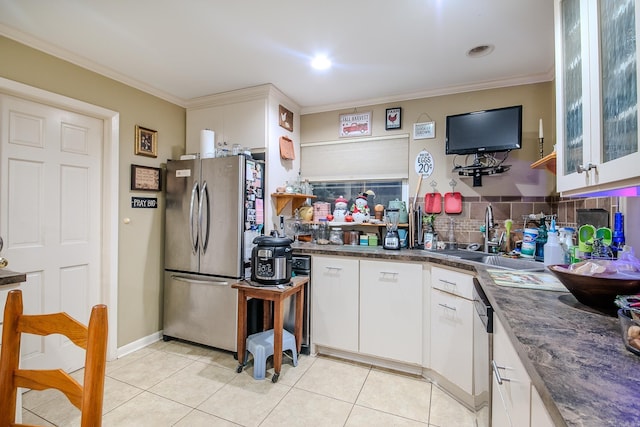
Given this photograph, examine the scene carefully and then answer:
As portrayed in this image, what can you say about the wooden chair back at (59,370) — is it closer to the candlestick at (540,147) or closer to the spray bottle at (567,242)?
the spray bottle at (567,242)

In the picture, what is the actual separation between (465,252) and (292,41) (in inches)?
81.3

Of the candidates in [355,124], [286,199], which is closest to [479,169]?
[355,124]

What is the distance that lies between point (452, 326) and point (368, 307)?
2.01 ft

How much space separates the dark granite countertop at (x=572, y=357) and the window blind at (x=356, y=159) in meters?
1.85

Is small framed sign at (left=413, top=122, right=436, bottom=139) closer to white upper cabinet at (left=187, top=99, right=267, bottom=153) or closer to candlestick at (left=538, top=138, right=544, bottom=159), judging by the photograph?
candlestick at (left=538, top=138, right=544, bottom=159)

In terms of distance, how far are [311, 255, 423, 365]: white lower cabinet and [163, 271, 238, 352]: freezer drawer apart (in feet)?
2.35

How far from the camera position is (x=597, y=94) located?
1006mm

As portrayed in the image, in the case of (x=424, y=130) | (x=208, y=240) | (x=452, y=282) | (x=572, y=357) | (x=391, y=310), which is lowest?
(x=391, y=310)

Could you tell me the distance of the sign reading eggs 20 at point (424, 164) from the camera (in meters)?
2.72

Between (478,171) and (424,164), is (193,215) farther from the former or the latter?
(478,171)

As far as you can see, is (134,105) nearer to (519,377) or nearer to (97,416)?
(97,416)

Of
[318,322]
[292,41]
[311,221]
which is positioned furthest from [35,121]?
[318,322]

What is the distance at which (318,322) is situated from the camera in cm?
246

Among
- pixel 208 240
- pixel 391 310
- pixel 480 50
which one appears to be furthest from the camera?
pixel 208 240
